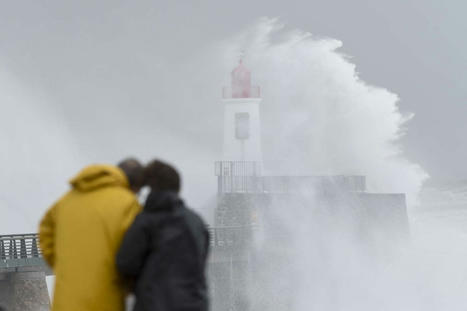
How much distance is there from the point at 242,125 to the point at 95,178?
20713 mm

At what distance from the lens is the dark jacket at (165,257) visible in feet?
11.1

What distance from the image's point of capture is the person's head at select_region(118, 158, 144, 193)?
3.71m

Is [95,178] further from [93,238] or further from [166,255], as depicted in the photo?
[166,255]

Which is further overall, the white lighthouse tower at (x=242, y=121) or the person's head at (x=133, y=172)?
the white lighthouse tower at (x=242, y=121)

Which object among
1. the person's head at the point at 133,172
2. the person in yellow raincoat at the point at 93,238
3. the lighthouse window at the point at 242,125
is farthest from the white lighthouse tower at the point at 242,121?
the person in yellow raincoat at the point at 93,238

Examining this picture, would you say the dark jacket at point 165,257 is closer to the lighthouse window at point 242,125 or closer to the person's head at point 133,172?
the person's head at point 133,172

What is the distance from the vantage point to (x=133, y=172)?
147 inches

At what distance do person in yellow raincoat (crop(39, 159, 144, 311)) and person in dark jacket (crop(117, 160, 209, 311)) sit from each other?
3.1 inches

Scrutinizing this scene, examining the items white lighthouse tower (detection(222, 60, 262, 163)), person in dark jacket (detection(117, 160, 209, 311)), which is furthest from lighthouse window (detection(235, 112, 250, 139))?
person in dark jacket (detection(117, 160, 209, 311))

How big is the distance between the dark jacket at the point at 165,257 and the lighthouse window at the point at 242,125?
815 inches

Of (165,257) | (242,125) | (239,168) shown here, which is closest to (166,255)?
(165,257)

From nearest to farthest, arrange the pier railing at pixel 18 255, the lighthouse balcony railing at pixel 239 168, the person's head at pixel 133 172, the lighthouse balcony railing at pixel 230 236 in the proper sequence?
the person's head at pixel 133 172 < the pier railing at pixel 18 255 < the lighthouse balcony railing at pixel 230 236 < the lighthouse balcony railing at pixel 239 168

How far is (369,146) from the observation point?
2806 cm

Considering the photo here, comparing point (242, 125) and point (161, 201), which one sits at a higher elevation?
point (242, 125)
